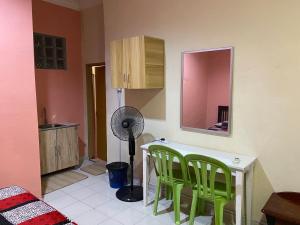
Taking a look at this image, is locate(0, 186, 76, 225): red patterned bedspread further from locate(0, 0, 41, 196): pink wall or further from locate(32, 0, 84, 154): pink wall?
locate(32, 0, 84, 154): pink wall

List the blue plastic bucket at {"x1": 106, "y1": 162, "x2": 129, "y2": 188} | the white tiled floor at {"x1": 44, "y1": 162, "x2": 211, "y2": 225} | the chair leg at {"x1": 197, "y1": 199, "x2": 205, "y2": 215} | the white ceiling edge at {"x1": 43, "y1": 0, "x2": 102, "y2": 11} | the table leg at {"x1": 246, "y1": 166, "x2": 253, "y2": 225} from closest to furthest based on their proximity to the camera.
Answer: the table leg at {"x1": 246, "y1": 166, "x2": 253, "y2": 225} → the white tiled floor at {"x1": 44, "y1": 162, "x2": 211, "y2": 225} → the chair leg at {"x1": 197, "y1": 199, "x2": 205, "y2": 215} → the blue plastic bucket at {"x1": 106, "y1": 162, "x2": 129, "y2": 188} → the white ceiling edge at {"x1": 43, "y1": 0, "x2": 102, "y2": 11}

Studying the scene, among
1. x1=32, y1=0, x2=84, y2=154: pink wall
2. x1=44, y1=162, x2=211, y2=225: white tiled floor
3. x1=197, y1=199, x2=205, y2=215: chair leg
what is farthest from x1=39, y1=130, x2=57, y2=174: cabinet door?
x1=197, y1=199, x2=205, y2=215: chair leg

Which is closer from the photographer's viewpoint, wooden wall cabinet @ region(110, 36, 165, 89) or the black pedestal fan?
wooden wall cabinet @ region(110, 36, 165, 89)

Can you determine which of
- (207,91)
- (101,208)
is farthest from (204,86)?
(101,208)

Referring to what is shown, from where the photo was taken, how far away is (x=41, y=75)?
430 cm

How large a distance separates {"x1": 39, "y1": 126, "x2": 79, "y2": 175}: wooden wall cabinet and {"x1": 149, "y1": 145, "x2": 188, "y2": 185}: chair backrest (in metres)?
2.08

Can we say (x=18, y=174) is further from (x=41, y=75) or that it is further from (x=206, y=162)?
(x=206, y=162)

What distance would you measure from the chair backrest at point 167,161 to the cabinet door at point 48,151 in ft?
6.82

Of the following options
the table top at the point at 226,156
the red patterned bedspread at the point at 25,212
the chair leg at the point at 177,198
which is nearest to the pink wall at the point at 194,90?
the table top at the point at 226,156

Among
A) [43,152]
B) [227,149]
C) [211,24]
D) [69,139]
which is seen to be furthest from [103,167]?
[211,24]

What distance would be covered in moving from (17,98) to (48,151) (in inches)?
54.0

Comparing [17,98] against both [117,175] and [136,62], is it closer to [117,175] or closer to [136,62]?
[136,62]

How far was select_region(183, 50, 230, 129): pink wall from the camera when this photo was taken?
2703mm

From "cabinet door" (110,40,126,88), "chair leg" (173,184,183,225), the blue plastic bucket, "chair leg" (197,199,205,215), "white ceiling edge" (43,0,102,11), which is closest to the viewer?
"chair leg" (173,184,183,225)
